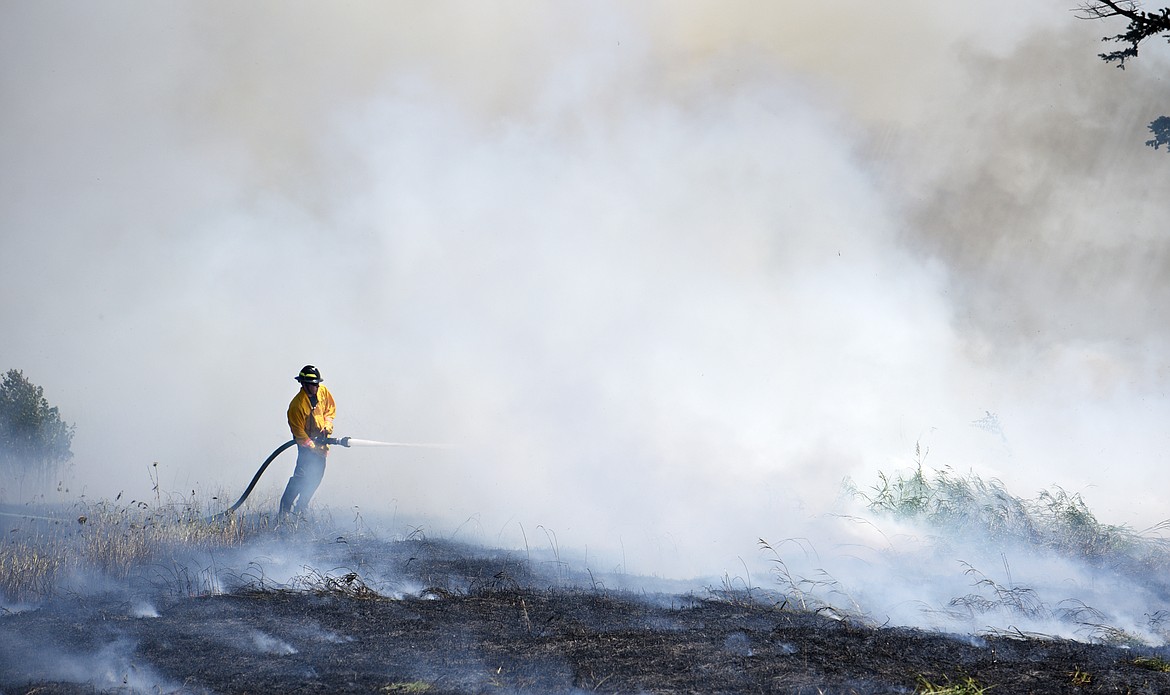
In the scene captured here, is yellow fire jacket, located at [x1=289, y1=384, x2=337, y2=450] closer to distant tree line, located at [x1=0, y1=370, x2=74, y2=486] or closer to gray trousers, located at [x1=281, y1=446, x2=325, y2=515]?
gray trousers, located at [x1=281, y1=446, x2=325, y2=515]

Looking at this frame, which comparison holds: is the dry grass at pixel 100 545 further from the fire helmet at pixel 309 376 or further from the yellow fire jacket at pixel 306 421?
the fire helmet at pixel 309 376

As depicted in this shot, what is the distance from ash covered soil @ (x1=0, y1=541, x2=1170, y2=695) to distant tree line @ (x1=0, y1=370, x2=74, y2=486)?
10903mm

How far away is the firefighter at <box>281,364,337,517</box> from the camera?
11587mm

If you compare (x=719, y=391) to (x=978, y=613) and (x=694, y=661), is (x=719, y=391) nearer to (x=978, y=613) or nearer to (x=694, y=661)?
(x=978, y=613)

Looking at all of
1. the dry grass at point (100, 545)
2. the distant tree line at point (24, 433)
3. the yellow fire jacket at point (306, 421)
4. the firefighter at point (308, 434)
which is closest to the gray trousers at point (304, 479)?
the firefighter at point (308, 434)

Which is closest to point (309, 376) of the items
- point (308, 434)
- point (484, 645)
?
point (308, 434)

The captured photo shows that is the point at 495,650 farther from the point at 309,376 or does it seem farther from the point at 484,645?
the point at 309,376

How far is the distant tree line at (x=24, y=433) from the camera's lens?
1620cm

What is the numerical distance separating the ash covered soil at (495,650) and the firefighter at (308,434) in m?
4.44

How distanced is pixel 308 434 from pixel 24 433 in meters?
8.11

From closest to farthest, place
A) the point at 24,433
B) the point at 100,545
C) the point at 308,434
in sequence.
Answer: the point at 100,545, the point at 308,434, the point at 24,433

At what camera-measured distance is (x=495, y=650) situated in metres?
5.36

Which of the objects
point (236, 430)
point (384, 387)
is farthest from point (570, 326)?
point (236, 430)

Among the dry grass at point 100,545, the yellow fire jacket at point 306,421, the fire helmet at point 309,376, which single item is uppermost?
the fire helmet at point 309,376
